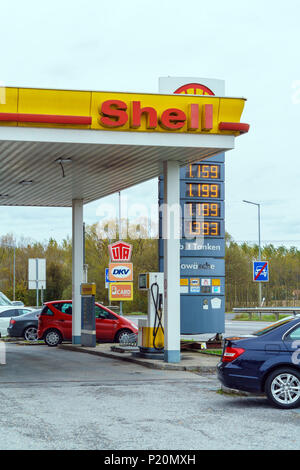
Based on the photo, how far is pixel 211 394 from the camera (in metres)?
12.5

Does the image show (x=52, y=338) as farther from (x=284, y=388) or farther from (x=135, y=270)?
(x=135, y=270)

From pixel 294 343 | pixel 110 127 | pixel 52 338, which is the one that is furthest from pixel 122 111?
pixel 52 338

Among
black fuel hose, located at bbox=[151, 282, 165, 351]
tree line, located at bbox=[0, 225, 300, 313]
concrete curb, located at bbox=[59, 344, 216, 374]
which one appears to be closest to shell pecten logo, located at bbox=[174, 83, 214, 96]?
black fuel hose, located at bbox=[151, 282, 165, 351]

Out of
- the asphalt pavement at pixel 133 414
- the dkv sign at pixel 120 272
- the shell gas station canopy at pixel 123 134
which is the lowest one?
the asphalt pavement at pixel 133 414

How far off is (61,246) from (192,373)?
63.8 m

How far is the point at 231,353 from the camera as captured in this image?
36.0 feet

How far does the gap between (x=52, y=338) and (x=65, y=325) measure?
0.62 metres

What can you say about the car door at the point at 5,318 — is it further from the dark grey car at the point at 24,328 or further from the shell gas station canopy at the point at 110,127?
the shell gas station canopy at the point at 110,127

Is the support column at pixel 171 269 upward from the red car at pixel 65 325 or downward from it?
upward

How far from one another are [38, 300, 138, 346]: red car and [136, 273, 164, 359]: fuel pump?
733 cm

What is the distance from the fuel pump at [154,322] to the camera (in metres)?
17.6

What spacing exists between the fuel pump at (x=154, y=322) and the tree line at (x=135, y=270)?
131 feet

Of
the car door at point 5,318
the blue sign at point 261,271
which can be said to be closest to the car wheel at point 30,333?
the car door at point 5,318
